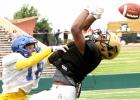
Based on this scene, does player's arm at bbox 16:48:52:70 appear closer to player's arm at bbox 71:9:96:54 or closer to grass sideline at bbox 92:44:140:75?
player's arm at bbox 71:9:96:54

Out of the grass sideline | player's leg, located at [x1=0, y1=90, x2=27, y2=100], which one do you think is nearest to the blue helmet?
player's leg, located at [x1=0, y1=90, x2=27, y2=100]

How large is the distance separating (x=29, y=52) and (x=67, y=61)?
0.88 metres

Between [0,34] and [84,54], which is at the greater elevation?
[84,54]

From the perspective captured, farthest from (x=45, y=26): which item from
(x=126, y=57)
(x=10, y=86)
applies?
(x=10, y=86)

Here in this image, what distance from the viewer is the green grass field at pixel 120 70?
14.4m

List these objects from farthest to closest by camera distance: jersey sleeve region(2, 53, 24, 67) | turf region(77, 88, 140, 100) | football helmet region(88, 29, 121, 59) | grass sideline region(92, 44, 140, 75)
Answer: grass sideline region(92, 44, 140, 75) → turf region(77, 88, 140, 100) → jersey sleeve region(2, 53, 24, 67) → football helmet region(88, 29, 121, 59)

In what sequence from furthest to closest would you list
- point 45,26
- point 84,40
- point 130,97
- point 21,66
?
point 45,26 → point 130,97 → point 21,66 → point 84,40

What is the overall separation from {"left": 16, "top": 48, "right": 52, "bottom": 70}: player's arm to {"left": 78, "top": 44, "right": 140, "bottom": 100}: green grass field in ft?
25.1

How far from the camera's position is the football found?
7000 mm

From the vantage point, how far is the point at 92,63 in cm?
603

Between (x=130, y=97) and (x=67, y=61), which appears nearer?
(x=67, y=61)

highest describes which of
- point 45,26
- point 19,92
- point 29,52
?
point 29,52

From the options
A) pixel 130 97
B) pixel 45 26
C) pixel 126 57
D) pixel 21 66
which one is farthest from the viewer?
pixel 45 26

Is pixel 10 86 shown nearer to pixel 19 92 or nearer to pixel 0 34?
pixel 19 92
